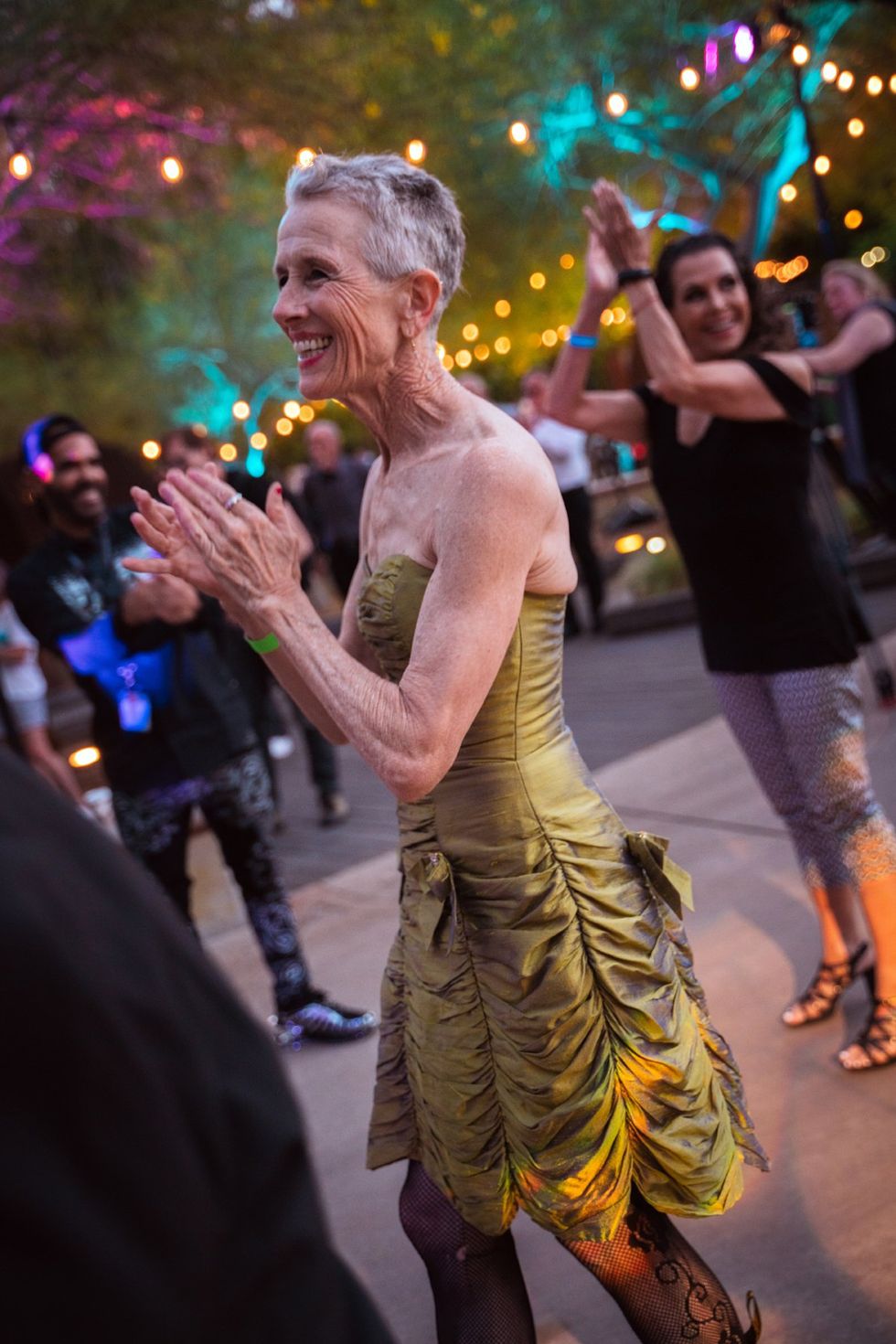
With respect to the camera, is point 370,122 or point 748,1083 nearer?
point 748,1083

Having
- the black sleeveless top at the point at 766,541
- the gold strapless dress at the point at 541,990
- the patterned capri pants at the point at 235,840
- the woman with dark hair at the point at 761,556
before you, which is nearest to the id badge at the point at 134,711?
the patterned capri pants at the point at 235,840

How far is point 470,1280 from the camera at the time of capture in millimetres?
1933

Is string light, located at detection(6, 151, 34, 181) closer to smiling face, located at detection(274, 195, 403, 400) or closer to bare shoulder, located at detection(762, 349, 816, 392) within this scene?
bare shoulder, located at detection(762, 349, 816, 392)

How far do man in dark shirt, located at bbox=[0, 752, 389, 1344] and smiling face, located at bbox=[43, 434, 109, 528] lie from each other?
327cm

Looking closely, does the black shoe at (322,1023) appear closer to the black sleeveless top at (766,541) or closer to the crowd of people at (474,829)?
the black sleeveless top at (766,541)

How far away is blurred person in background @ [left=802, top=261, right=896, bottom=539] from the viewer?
20.8ft

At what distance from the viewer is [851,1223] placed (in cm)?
254

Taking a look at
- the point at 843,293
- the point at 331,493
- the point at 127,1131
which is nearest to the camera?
the point at 127,1131

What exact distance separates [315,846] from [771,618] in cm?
393

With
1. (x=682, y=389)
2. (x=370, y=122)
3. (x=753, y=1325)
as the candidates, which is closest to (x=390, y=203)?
(x=682, y=389)

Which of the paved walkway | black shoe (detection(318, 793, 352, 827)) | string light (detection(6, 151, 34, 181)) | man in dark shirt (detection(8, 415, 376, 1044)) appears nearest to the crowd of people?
the paved walkway

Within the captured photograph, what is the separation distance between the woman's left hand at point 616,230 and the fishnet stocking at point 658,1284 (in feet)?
7.27

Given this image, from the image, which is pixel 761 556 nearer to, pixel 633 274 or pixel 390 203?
pixel 633 274

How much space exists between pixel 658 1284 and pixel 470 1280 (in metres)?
0.30
